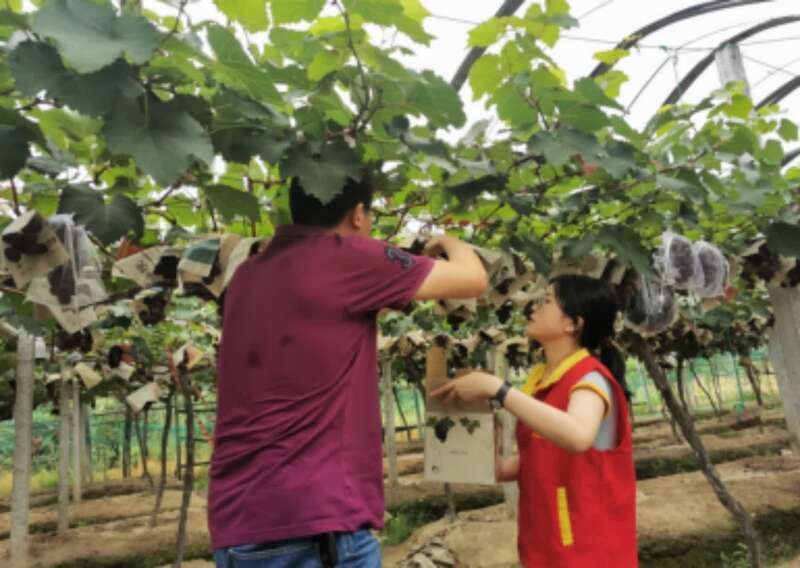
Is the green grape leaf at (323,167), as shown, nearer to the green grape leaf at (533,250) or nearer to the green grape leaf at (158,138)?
the green grape leaf at (158,138)

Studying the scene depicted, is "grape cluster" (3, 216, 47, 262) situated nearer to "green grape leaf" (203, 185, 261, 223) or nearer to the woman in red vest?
"green grape leaf" (203, 185, 261, 223)

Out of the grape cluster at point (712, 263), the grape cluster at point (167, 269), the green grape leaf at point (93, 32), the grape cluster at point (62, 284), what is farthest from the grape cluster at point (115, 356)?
the green grape leaf at point (93, 32)

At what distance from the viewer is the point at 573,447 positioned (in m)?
1.48

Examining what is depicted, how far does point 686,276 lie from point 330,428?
202 centimetres

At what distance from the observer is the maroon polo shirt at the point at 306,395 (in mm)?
1103

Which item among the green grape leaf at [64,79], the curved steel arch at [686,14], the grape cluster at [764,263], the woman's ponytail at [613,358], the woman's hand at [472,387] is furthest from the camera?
the curved steel arch at [686,14]

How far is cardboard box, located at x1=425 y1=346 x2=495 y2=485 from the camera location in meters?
1.68

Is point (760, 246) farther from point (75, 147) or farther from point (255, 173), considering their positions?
point (75, 147)

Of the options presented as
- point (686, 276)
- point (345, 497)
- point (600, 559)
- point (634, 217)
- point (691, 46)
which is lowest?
point (600, 559)

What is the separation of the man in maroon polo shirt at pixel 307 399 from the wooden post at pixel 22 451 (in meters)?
4.06

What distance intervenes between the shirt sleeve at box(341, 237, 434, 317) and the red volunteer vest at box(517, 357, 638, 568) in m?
0.70

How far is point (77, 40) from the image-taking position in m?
0.72

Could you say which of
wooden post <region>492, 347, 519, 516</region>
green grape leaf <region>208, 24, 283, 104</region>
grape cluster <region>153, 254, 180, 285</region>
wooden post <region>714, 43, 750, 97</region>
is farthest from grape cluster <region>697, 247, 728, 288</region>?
wooden post <region>492, 347, 519, 516</region>

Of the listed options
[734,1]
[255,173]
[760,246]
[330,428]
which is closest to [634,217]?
[760,246]
